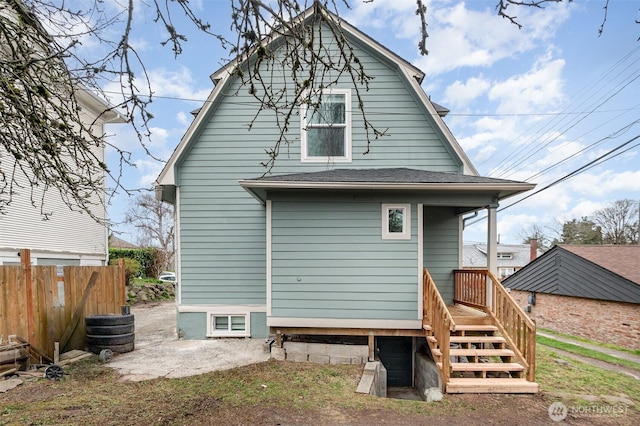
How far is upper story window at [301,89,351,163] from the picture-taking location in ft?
24.9

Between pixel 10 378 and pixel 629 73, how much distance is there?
15.5 m

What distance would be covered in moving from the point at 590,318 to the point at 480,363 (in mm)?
14450

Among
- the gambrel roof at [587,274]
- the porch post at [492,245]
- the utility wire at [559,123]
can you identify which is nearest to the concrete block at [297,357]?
the porch post at [492,245]

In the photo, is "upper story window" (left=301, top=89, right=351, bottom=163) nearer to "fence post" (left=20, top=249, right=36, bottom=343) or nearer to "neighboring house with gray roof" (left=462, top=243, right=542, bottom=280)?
"fence post" (left=20, top=249, right=36, bottom=343)

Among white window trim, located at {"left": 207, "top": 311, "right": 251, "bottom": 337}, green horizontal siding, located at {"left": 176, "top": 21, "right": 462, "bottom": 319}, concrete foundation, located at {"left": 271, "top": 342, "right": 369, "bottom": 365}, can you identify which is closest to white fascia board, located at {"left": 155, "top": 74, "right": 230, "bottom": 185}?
green horizontal siding, located at {"left": 176, "top": 21, "right": 462, "bottom": 319}

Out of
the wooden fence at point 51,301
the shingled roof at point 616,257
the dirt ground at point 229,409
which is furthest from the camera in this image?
the shingled roof at point 616,257

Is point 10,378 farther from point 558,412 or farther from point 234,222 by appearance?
point 558,412

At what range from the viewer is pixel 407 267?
6.13m

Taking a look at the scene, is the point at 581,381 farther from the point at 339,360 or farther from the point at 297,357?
the point at 297,357

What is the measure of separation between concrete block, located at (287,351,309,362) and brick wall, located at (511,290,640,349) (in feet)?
48.1

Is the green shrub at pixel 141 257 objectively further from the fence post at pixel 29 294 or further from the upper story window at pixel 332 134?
the upper story window at pixel 332 134

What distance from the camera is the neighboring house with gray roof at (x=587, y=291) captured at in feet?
46.5

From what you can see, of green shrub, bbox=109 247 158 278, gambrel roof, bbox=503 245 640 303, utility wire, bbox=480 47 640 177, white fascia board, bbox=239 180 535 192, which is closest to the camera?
white fascia board, bbox=239 180 535 192

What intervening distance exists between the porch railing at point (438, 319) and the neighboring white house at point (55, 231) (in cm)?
794
